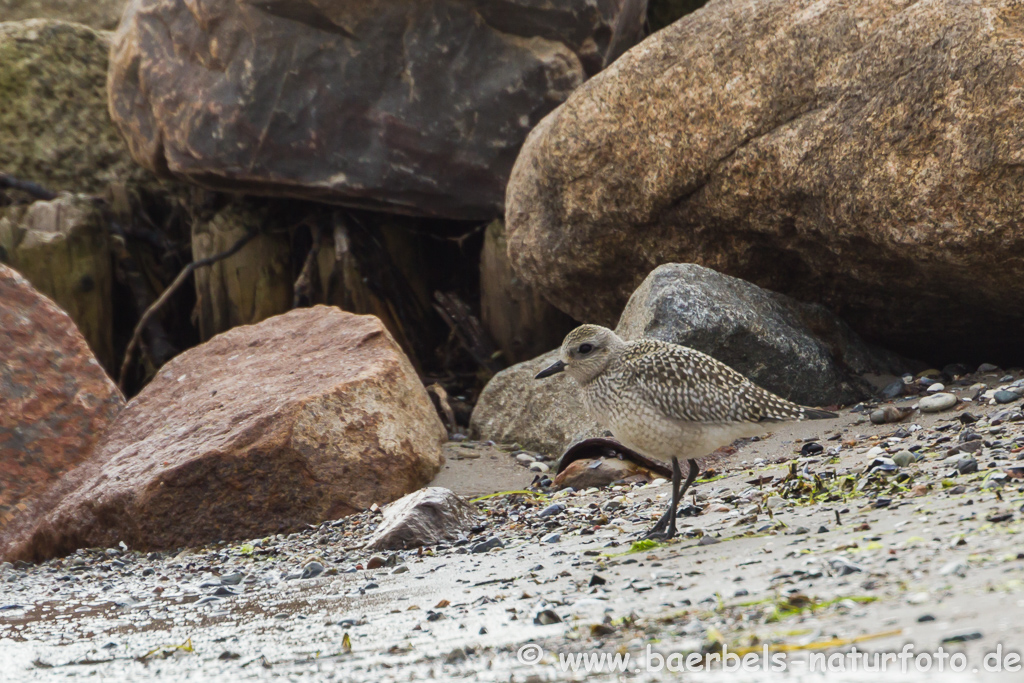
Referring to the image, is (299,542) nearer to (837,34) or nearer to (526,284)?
(526,284)

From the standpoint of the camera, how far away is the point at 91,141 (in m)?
11.1

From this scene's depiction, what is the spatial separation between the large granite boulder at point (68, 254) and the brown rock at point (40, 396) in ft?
8.90

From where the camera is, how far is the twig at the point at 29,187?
34.7 ft

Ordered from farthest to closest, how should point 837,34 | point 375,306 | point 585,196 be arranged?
point 375,306 < point 585,196 < point 837,34

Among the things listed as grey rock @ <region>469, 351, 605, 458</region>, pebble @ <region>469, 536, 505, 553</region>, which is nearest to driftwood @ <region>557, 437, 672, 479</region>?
grey rock @ <region>469, 351, 605, 458</region>

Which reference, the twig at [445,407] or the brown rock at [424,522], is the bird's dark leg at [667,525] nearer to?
the brown rock at [424,522]

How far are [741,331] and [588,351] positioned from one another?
1607 millimetres

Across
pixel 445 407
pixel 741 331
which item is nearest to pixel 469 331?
pixel 445 407

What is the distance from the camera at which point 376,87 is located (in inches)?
350

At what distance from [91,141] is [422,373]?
4357mm

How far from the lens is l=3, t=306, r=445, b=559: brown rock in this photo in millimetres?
6324

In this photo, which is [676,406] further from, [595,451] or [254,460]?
[254,460]

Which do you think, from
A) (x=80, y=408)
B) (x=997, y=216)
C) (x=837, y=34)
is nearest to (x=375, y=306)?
(x=80, y=408)

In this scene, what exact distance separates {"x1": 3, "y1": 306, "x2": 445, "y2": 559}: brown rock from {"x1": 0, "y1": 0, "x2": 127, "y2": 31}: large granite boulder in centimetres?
881
